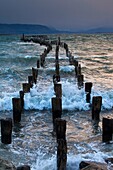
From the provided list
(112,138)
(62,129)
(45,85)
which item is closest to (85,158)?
(62,129)

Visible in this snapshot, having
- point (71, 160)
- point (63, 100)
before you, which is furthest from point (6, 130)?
point (63, 100)

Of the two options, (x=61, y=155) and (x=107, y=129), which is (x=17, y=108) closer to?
(x=107, y=129)

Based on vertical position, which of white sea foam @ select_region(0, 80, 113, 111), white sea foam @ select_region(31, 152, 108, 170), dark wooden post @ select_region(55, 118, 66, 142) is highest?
dark wooden post @ select_region(55, 118, 66, 142)

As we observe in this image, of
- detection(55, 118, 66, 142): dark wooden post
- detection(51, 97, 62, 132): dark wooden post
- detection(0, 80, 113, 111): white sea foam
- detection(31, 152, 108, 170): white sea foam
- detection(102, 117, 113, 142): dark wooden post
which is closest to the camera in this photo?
detection(31, 152, 108, 170): white sea foam

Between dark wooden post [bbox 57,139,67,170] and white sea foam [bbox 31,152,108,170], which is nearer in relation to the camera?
dark wooden post [bbox 57,139,67,170]

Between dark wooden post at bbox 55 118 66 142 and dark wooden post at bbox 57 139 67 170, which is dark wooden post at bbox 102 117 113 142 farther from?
dark wooden post at bbox 57 139 67 170

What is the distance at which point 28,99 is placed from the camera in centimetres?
1296

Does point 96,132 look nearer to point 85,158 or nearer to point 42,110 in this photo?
point 85,158

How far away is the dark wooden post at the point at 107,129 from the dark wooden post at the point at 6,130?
2.57 meters

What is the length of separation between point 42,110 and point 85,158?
5.19 metres

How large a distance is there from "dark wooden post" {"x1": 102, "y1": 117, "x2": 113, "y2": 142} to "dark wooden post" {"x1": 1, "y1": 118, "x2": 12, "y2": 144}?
257 cm

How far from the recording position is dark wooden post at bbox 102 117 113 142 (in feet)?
27.5

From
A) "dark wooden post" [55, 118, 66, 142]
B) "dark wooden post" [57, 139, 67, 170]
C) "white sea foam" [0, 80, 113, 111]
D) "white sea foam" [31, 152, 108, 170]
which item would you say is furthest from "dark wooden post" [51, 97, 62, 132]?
"dark wooden post" [57, 139, 67, 170]

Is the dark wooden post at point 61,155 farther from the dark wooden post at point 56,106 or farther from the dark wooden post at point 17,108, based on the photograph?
the dark wooden post at point 17,108
